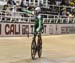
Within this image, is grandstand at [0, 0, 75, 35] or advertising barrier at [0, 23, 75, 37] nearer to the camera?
advertising barrier at [0, 23, 75, 37]

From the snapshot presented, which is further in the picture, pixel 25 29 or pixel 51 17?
pixel 51 17

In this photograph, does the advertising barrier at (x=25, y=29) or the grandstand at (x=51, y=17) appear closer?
the advertising barrier at (x=25, y=29)

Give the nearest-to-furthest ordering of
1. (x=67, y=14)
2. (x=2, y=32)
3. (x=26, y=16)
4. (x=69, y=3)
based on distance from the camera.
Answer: (x=2, y=32), (x=26, y=16), (x=67, y=14), (x=69, y=3)

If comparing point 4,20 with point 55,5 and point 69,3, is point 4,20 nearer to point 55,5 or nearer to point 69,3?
point 55,5

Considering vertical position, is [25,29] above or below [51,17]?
below

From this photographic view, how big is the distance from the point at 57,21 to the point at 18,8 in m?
3.25

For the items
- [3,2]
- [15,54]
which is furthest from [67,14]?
[15,54]

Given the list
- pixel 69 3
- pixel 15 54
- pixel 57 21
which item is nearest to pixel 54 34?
pixel 57 21

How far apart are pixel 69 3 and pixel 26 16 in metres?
6.89

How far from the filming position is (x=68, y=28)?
29.4m

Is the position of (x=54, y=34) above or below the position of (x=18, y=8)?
below

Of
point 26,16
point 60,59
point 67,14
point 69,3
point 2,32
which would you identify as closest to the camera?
point 60,59

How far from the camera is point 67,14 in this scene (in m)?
31.4

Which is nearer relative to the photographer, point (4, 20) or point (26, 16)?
point (4, 20)
